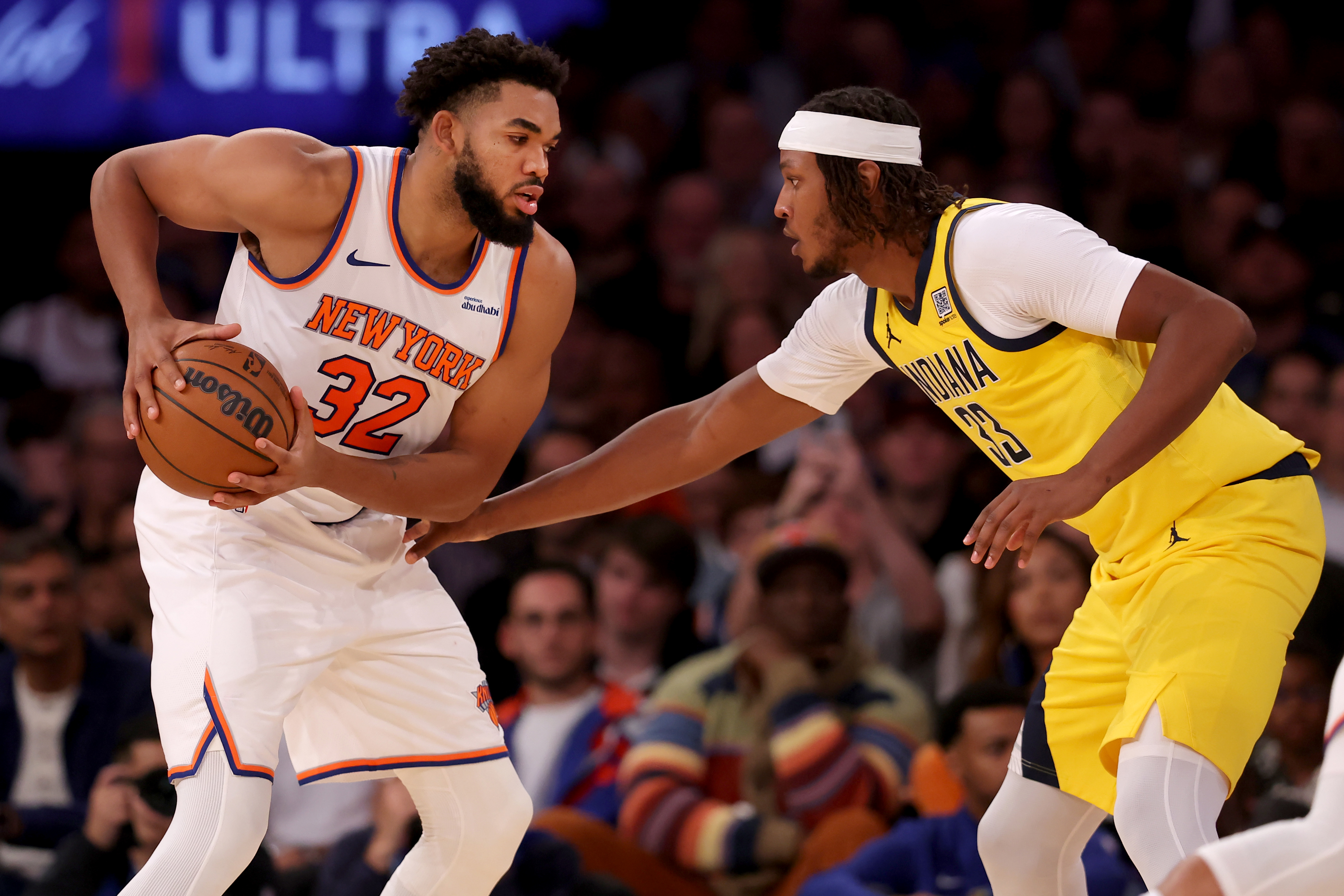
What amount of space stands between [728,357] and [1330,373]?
2793mm

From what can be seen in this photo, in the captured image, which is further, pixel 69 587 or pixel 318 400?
pixel 69 587

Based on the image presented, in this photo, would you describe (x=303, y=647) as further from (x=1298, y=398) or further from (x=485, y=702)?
(x=1298, y=398)

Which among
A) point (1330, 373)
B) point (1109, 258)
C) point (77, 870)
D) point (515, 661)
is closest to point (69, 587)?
point (77, 870)

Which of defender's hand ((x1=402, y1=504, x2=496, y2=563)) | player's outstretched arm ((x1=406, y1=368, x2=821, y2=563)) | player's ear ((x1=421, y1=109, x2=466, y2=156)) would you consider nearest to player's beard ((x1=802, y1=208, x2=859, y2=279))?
player's outstretched arm ((x1=406, y1=368, x2=821, y2=563))

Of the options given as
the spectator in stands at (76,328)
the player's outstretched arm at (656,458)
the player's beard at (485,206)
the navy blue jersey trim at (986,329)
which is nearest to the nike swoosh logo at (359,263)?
the player's beard at (485,206)

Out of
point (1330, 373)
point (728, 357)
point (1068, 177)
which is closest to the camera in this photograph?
point (1330, 373)

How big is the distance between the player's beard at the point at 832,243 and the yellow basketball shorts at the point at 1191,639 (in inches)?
38.2

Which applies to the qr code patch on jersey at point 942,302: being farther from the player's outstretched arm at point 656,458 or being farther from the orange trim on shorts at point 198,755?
the orange trim on shorts at point 198,755

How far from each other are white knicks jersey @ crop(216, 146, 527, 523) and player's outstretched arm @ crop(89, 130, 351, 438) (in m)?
0.05

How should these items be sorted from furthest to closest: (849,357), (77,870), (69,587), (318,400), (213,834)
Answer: (69,587) → (77,870) → (849,357) → (318,400) → (213,834)

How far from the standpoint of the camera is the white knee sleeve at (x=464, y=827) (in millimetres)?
3785

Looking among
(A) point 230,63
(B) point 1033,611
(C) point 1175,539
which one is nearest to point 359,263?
(C) point 1175,539

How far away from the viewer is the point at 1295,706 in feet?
17.3

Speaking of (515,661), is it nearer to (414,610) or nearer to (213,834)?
(414,610)
